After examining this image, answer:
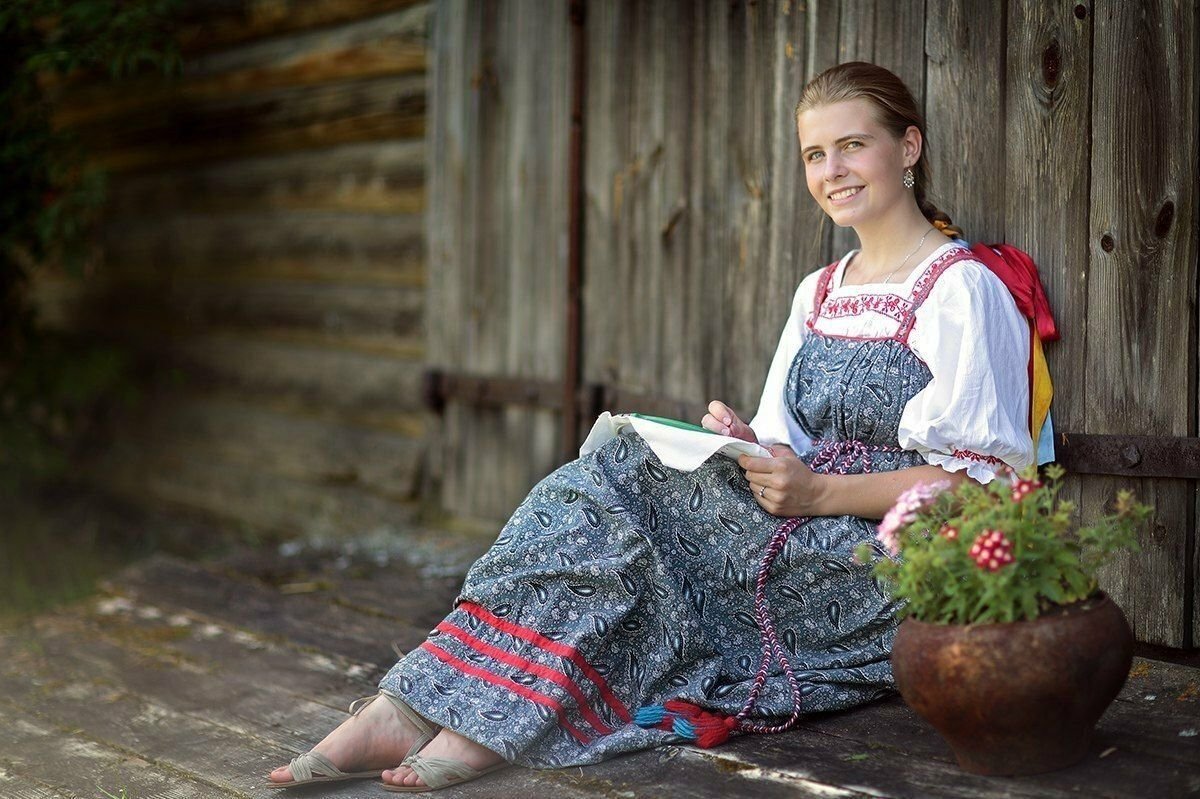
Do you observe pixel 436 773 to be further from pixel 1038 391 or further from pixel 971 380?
pixel 1038 391

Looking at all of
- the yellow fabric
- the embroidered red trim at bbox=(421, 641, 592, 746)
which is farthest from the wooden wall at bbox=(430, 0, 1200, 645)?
the embroidered red trim at bbox=(421, 641, 592, 746)

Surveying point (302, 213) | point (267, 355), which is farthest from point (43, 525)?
point (302, 213)

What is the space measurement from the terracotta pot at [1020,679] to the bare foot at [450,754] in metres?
0.81

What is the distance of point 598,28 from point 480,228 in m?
0.87

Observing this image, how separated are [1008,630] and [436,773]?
108 centimetres

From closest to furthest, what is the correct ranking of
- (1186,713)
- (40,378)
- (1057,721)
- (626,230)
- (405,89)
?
(1057,721)
(1186,713)
(626,230)
(405,89)
(40,378)

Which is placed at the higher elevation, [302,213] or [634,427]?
[302,213]

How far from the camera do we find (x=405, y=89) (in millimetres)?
4824

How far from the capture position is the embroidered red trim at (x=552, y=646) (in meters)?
2.45

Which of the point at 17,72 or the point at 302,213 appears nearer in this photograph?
the point at 17,72

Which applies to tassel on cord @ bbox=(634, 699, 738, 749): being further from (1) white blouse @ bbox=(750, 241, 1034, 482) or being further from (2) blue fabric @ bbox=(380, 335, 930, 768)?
(1) white blouse @ bbox=(750, 241, 1034, 482)

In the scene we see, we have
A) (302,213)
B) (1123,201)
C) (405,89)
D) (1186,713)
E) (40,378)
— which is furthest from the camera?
(40,378)

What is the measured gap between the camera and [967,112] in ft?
9.57

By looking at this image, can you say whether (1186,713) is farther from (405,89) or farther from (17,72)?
(17,72)
